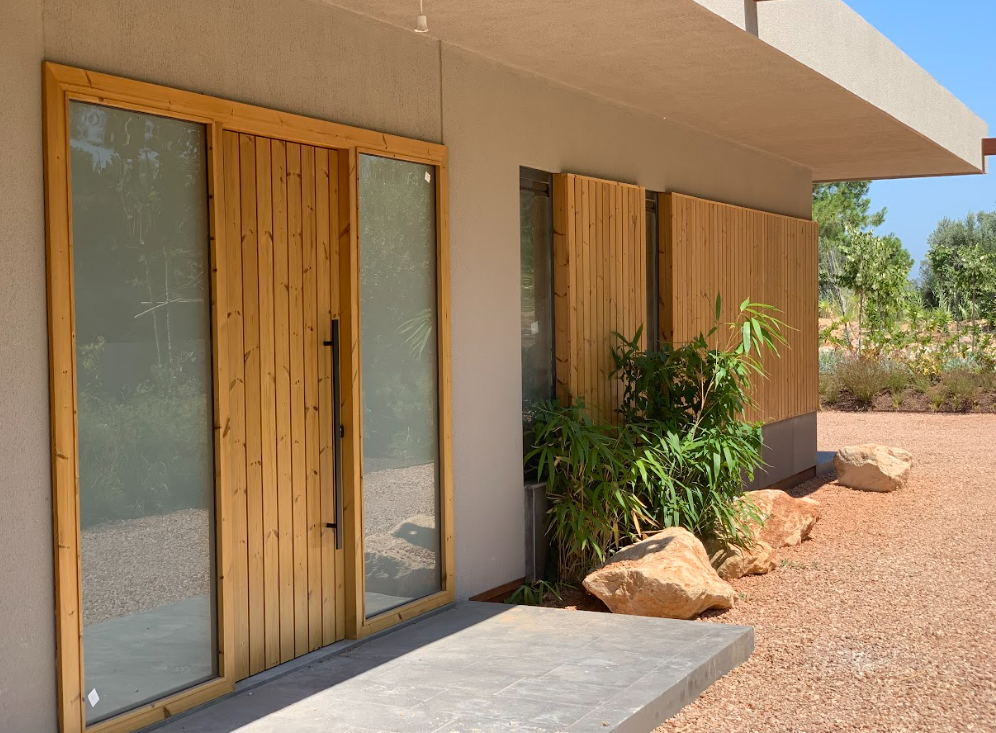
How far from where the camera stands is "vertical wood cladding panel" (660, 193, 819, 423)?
8.27 meters

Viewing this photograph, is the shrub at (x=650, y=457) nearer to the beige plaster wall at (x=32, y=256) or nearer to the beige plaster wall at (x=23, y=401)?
the beige plaster wall at (x=32, y=256)

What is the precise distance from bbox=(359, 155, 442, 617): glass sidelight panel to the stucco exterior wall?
0.70 feet

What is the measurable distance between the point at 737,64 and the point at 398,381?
2704 millimetres

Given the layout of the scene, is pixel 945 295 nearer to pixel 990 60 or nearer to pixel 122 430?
pixel 122 430

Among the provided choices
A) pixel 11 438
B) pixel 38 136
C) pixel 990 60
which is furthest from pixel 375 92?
pixel 990 60

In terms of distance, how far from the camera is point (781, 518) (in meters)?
7.89

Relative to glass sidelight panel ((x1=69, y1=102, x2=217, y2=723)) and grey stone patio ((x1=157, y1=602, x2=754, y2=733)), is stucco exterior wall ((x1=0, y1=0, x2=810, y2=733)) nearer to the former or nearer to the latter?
glass sidelight panel ((x1=69, y1=102, x2=217, y2=723))

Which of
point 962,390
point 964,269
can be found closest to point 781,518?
point 962,390

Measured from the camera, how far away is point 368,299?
5250 millimetres

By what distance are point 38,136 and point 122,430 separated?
1023 mm

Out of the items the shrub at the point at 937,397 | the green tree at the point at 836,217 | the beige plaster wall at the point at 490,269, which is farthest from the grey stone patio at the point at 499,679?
the green tree at the point at 836,217

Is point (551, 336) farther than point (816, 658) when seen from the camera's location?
Yes

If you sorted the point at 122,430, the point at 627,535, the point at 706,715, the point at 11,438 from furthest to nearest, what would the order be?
the point at 627,535 < the point at 706,715 < the point at 122,430 < the point at 11,438

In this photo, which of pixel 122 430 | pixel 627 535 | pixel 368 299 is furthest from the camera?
pixel 627 535
